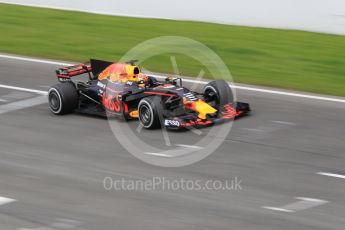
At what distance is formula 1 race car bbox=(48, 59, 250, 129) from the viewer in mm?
12062

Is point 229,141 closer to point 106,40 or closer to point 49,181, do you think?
point 49,181

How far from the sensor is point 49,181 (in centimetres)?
1036

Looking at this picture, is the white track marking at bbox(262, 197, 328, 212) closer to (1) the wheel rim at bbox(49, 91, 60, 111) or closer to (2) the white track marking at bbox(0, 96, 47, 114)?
(1) the wheel rim at bbox(49, 91, 60, 111)

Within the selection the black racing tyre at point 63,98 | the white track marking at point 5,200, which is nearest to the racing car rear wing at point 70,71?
the black racing tyre at point 63,98

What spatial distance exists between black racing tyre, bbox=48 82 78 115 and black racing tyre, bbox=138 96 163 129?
1.38 meters

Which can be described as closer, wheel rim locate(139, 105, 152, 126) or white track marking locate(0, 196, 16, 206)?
white track marking locate(0, 196, 16, 206)

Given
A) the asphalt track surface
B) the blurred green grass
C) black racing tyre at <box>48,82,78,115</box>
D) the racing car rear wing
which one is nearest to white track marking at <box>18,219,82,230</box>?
the asphalt track surface

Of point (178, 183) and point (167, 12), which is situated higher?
point (167, 12)

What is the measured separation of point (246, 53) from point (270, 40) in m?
0.80

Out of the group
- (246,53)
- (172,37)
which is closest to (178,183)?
(246,53)

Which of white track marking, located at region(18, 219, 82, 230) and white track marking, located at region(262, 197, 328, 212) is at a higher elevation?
white track marking, located at region(262, 197, 328, 212)

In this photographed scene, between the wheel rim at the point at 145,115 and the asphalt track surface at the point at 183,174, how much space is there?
168mm

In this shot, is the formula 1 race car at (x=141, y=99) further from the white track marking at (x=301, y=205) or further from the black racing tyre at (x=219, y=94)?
the white track marking at (x=301, y=205)

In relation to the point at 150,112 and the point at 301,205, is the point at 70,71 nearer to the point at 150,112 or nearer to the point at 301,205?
the point at 150,112
